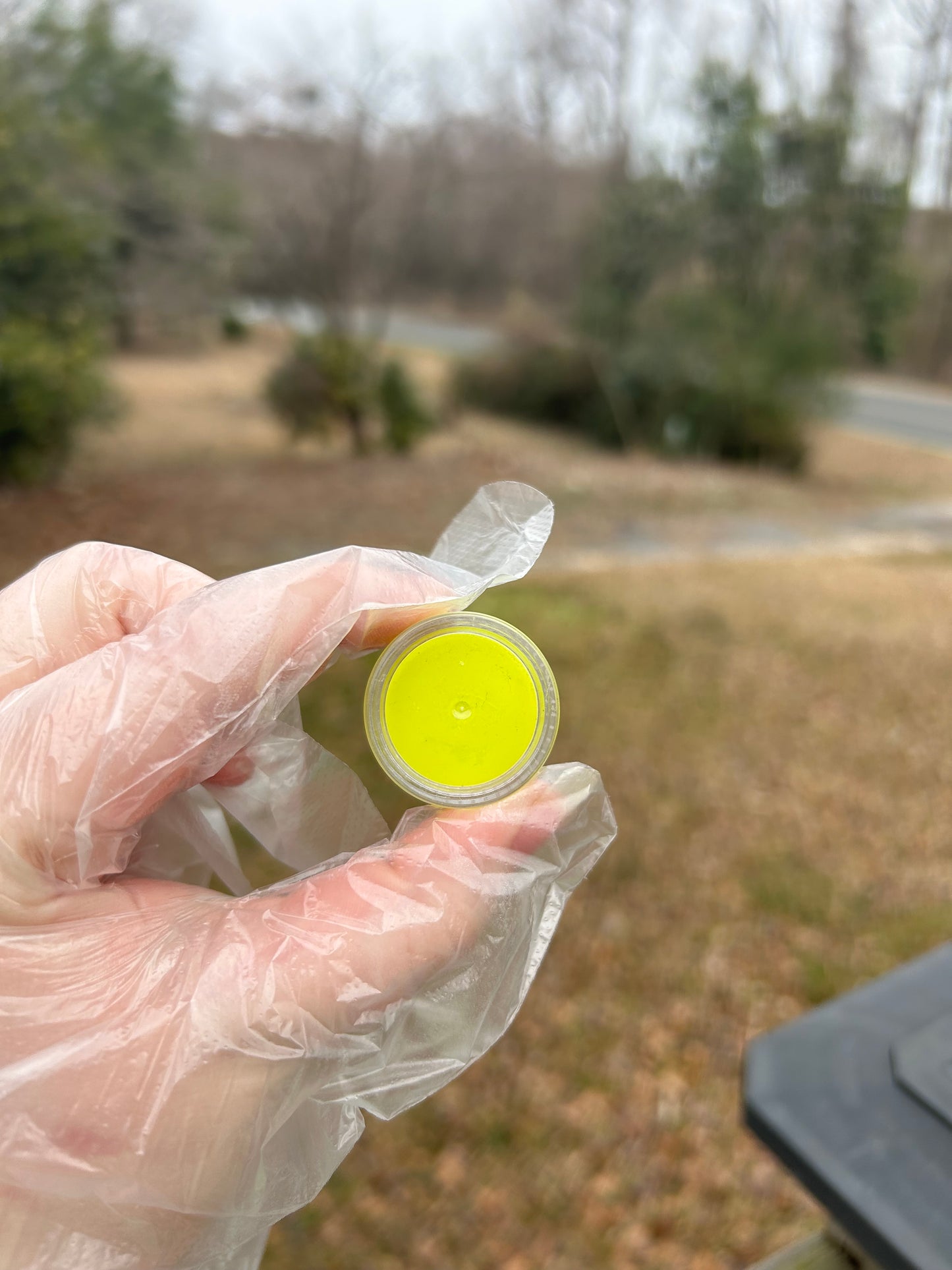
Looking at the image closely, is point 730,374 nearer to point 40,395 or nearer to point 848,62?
point 848,62

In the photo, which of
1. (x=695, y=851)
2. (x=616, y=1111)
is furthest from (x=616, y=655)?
(x=616, y=1111)

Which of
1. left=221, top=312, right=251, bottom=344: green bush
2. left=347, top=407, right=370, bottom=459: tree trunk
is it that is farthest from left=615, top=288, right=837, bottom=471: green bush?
left=221, top=312, right=251, bottom=344: green bush

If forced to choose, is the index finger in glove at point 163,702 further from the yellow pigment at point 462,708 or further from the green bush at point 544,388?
the green bush at point 544,388

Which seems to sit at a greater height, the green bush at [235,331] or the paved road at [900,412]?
the green bush at [235,331]

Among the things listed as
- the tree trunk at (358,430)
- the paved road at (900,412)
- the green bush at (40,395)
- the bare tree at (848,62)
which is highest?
the bare tree at (848,62)

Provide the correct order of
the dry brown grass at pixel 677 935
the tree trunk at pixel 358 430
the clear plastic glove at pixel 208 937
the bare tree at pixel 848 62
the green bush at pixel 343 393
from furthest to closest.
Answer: the bare tree at pixel 848 62, the tree trunk at pixel 358 430, the green bush at pixel 343 393, the dry brown grass at pixel 677 935, the clear plastic glove at pixel 208 937

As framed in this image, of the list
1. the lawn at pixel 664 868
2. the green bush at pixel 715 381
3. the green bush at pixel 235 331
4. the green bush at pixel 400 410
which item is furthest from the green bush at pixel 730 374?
the green bush at pixel 235 331

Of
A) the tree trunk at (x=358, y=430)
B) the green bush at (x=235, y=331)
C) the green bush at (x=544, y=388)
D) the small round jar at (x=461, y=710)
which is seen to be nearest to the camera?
the small round jar at (x=461, y=710)

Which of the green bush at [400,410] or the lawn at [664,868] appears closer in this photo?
the lawn at [664,868]
